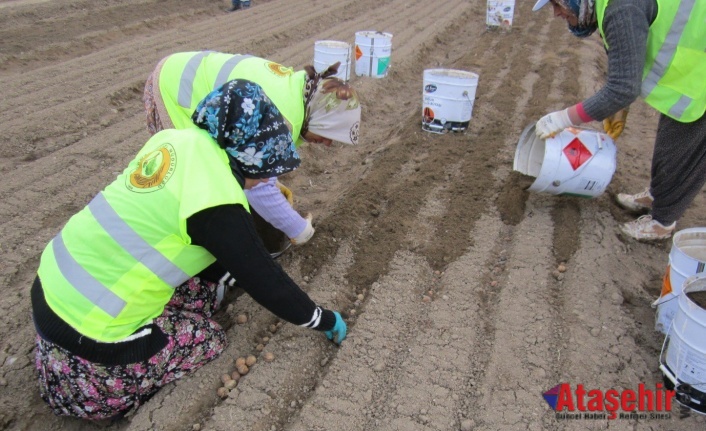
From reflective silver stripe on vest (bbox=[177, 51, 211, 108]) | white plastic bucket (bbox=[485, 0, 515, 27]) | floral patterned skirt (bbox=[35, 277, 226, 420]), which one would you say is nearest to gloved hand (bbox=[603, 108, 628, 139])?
reflective silver stripe on vest (bbox=[177, 51, 211, 108])

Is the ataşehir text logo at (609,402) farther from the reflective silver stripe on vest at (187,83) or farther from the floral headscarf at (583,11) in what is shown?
the reflective silver stripe on vest at (187,83)

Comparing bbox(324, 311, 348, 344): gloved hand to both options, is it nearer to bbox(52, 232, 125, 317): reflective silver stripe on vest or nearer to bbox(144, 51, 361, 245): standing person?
bbox(144, 51, 361, 245): standing person

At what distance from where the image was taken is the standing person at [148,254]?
5.42 ft

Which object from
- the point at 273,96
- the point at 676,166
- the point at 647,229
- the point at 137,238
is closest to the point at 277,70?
the point at 273,96

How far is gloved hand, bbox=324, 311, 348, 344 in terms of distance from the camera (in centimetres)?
222

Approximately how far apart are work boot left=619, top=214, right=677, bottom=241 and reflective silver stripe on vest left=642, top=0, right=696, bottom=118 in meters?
0.70

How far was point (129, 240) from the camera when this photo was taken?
170 cm

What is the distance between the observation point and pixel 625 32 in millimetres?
2377

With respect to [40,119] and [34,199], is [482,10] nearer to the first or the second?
[40,119]

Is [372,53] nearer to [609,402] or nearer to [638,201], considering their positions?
[638,201]

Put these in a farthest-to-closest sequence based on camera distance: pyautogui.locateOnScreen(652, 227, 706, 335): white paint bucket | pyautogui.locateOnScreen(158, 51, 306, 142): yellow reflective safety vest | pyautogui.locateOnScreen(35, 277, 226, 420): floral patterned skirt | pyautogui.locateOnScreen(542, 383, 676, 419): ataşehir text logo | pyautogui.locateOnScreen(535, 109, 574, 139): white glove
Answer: pyautogui.locateOnScreen(535, 109, 574, 139): white glove < pyautogui.locateOnScreen(158, 51, 306, 142): yellow reflective safety vest < pyautogui.locateOnScreen(652, 227, 706, 335): white paint bucket < pyautogui.locateOnScreen(542, 383, 676, 419): ataşehir text logo < pyautogui.locateOnScreen(35, 277, 226, 420): floral patterned skirt

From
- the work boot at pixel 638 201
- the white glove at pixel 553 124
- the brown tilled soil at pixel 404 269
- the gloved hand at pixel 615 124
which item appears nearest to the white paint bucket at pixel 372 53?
the brown tilled soil at pixel 404 269

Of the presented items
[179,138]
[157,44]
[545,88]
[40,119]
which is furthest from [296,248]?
[157,44]

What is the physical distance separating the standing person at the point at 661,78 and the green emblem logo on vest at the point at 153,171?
206 cm
